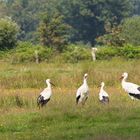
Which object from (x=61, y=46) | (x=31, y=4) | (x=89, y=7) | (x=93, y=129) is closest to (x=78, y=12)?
(x=89, y=7)

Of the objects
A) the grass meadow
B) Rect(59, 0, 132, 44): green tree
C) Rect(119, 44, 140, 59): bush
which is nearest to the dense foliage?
Rect(59, 0, 132, 44): green tree

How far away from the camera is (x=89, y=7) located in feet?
303

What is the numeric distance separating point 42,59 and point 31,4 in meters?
84.2

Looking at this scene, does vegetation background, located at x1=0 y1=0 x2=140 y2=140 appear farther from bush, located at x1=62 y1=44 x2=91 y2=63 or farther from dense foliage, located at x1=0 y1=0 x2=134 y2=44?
dense foliage, located at x1=0 y1=0 x2=134 y2=44

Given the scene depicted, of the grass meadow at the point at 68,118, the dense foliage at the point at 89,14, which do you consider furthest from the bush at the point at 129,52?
the dense foliage at the point at 89,14

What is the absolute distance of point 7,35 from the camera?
45.1 metres

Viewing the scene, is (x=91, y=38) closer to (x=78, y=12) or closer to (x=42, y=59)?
(x=78, y=12)

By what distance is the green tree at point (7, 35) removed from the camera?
147 ft

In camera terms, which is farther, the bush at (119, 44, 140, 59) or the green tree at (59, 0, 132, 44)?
the green tree at (59, 0, 132, 44)

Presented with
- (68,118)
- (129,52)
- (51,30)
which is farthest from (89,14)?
(68,118)

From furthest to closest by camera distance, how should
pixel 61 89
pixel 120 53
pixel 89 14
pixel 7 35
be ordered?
pixel 89 14 < pixel 7 35 < pixel 120 53 < pixel 61 89

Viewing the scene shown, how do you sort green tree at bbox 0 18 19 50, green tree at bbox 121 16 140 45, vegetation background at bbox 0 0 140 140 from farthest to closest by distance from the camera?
green tree at bbox 121 16 140 45 → green tree at bbox 0 18 19 50 → vegetation background at bbox 0 0 140 140

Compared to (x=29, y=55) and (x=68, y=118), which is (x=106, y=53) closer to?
(x=29, y=55)

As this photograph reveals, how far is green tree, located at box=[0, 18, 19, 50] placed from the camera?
44662 millimetres
